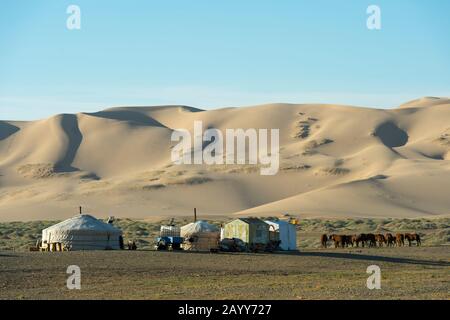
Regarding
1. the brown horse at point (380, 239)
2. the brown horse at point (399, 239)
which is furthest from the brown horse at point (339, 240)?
the brown horse at point (399, 239)

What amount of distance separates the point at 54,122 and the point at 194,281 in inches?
4855

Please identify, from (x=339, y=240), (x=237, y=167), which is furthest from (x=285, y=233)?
(x=237, y=167)

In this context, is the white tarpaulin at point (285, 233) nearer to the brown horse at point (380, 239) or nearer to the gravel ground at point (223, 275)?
the gravel ground at point (223, 275)

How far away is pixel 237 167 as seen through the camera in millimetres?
123562

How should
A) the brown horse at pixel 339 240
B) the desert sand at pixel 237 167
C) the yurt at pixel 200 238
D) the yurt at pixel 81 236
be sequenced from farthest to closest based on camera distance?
the desert sand at pixel 237 167 → the brown horse at pixel 339 240 → the yurt at pixel 200 238 → the yurt at pixel 81 236

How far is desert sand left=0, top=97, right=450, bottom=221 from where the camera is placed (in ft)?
344

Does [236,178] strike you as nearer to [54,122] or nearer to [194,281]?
[54,122]

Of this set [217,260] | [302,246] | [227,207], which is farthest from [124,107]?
[217,260]

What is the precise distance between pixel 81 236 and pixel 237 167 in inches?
3078

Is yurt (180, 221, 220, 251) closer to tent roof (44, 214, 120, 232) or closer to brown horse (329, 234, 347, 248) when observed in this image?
tent roof (44, 214, 120, 232)

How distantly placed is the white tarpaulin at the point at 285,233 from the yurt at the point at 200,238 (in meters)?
3.11

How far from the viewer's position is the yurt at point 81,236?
150ft
